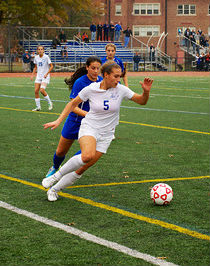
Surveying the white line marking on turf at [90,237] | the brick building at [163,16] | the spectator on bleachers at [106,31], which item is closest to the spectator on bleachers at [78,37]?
the spectator on bleachers at [106,31]

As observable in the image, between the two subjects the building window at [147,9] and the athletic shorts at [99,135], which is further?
the building window at [147,9]

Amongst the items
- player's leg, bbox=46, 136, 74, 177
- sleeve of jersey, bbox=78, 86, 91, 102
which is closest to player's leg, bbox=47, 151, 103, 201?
sleeve of jersey, bbox=78, 86, 91, 102

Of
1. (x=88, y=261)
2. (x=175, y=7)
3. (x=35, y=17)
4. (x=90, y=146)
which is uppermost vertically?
(x=175, y=7)

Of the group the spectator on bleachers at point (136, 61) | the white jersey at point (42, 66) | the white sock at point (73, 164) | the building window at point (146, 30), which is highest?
the building window at point (146, 30)

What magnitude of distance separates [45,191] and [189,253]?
2698 millimetres

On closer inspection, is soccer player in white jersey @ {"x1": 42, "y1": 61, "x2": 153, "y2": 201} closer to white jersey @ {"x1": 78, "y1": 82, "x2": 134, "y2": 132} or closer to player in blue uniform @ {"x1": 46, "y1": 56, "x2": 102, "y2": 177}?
white jersey @ {"x1": 78, "y1": 82, "x2": 134, "y2": 132}

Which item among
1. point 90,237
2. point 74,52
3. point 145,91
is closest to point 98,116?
point 145,91

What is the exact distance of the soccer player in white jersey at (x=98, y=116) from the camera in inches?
244

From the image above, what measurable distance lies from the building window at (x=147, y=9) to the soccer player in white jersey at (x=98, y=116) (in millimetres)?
78277

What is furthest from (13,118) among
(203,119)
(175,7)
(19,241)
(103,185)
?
(175,7)

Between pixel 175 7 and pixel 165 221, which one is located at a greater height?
pixel 175 7

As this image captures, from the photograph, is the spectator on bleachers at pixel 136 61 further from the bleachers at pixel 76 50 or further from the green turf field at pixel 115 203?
the green turf field at pixel 115 203

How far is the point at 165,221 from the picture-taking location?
18.5ft

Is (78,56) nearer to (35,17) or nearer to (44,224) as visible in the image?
(35,17)
